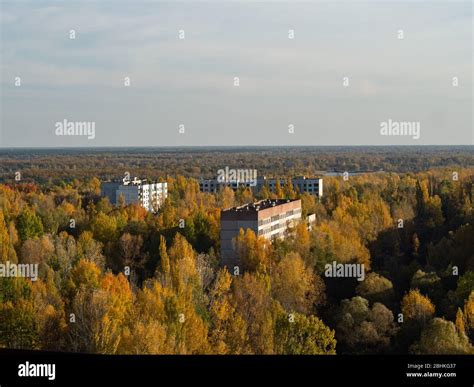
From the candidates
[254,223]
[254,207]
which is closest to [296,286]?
[254,223]

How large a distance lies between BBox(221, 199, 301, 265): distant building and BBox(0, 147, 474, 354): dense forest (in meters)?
0.63

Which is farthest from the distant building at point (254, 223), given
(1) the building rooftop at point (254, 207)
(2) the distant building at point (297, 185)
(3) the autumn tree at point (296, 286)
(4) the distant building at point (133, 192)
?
(4) the distant building at point (133, 192)

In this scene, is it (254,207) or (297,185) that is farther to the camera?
(297,185)

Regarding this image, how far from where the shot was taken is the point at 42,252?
2672cm

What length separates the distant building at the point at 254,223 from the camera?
27.7 metres

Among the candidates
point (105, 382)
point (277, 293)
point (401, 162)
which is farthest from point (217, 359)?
point (401, 162)

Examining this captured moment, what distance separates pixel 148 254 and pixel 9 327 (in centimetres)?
1021

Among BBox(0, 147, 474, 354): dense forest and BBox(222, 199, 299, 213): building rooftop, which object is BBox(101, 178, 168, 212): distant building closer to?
BBox(0, 147, 474, 354): dense forest

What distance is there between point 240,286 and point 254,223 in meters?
7.23

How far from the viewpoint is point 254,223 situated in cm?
2845

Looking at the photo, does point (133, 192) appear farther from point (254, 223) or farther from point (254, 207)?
point (254, 223)

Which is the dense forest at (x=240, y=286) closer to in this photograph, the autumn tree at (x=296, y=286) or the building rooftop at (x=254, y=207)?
the autumn tree at (x=296, y=286)

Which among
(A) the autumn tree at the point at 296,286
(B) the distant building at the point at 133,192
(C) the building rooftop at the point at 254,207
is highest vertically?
(C) the building rooftop at the point at 254,207

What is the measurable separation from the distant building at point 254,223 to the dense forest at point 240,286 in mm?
627
